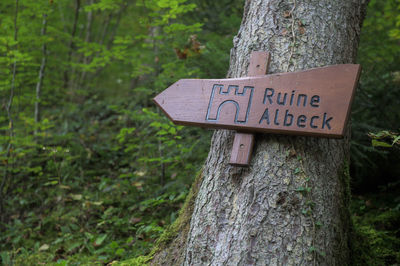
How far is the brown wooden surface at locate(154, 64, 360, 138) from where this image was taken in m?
1.75

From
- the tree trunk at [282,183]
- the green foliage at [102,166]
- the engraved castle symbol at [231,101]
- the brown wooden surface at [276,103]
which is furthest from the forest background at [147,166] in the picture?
the engraved castle symbol at [231,101]

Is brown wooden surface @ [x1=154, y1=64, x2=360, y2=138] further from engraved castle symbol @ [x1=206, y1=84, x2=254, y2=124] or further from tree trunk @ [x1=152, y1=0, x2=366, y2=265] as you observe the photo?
tree trunk @ [x1=152, y1=0, x2=366, y2=265]

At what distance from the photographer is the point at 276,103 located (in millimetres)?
1845

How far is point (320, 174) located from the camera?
1.90 m

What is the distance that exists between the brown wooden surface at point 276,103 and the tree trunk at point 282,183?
0.45 ft

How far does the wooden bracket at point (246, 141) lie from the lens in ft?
6.14

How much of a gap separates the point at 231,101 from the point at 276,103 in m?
0.25

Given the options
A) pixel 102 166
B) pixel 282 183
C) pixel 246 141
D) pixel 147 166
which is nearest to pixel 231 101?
pixel 246 141

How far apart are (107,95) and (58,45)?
2.93 m

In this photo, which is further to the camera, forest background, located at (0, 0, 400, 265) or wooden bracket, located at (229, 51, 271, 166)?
forest background, located at (0, 0, 400, 265)

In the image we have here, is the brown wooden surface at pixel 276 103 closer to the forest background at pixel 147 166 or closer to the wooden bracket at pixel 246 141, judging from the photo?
the wooden bracket at pixel 246 141

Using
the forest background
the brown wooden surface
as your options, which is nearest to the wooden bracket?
the brown wooden surface

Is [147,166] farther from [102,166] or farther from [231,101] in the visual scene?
[231,101]

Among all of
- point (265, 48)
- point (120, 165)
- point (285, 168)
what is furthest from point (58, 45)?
point (285, 168)
